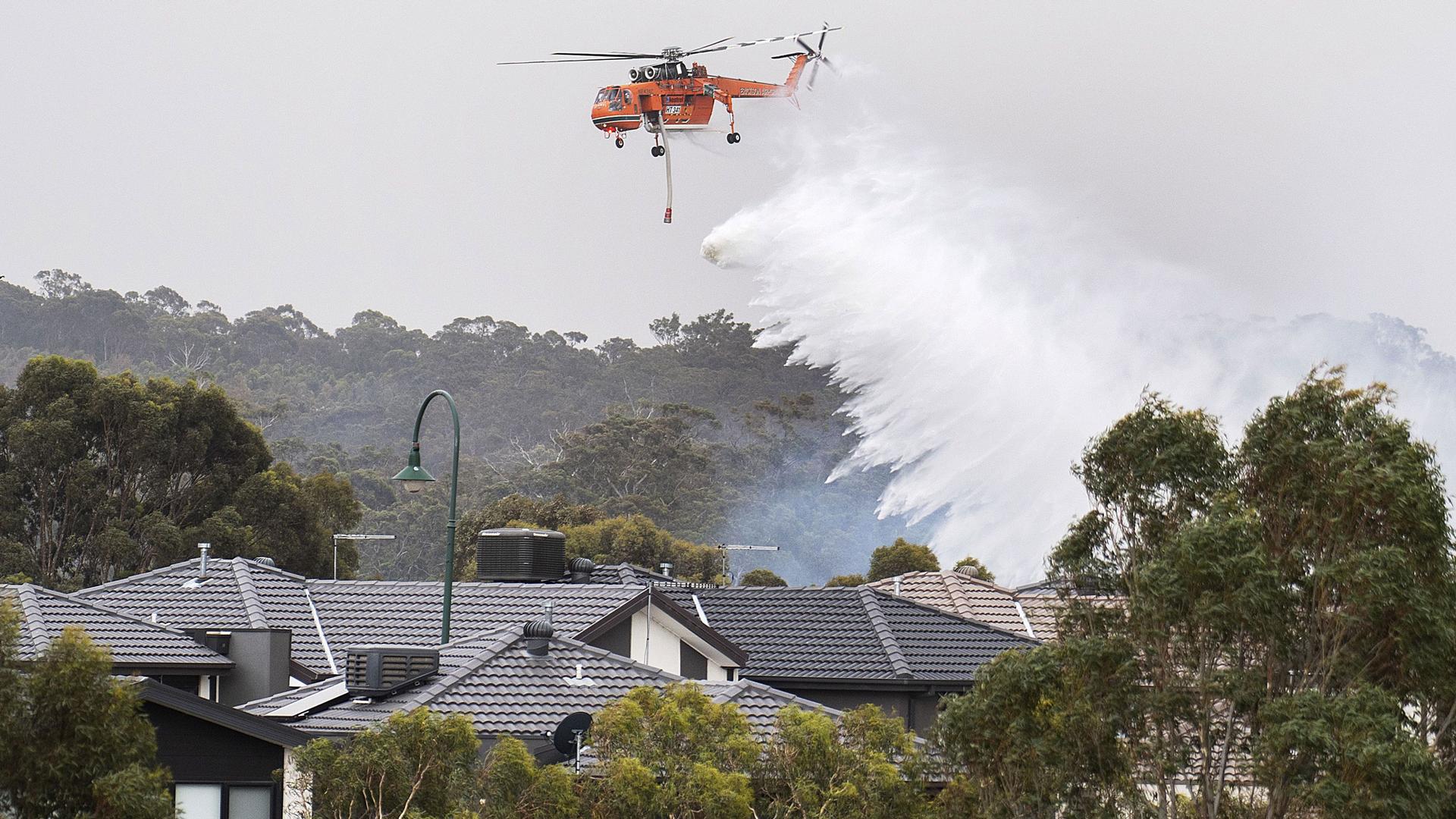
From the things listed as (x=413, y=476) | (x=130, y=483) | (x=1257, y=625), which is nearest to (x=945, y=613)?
(x=413, y=476)

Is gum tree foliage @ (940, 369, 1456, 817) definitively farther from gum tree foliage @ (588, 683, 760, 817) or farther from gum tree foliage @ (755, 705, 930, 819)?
gum tree foliage @ (588, 683, 760, 817)

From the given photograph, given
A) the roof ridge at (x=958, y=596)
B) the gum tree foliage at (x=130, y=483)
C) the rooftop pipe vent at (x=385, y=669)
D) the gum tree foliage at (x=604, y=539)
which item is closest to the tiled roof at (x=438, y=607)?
the rooftop pipe vent at (x=385, y=669)

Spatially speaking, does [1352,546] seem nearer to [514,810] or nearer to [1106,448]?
[1106,448]

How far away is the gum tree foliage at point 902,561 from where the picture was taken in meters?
77.9

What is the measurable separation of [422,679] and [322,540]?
4843cm

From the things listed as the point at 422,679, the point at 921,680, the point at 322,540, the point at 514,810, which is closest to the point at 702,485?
the point at 322,540

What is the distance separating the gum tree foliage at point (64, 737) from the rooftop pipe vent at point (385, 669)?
8664mm

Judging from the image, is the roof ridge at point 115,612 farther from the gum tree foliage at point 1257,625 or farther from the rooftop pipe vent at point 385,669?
the gum tree foliage at point 1257,625

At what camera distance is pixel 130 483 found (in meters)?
64.4

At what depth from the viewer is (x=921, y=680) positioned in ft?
92.2

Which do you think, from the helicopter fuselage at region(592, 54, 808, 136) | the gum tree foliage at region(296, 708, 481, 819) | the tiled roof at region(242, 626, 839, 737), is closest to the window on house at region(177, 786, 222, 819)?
the tiled roof at region(242, 626, 839, 737)

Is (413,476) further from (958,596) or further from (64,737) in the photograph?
(958,596)

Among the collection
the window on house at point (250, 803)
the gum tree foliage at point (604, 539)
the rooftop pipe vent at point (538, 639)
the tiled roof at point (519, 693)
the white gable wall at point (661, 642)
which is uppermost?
the gum tree foliage at point (604, 539)

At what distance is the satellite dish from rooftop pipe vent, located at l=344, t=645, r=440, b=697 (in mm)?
2727
